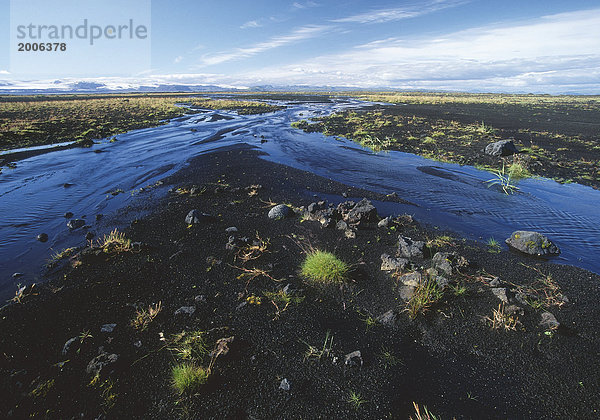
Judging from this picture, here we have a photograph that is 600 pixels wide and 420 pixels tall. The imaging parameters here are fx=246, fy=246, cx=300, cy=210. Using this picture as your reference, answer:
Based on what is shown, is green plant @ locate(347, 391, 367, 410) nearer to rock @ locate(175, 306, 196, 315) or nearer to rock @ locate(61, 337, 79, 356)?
rock @ locate(175, 306, 196, 315)

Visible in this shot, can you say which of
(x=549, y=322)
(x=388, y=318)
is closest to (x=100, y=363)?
(x=388, y=318)

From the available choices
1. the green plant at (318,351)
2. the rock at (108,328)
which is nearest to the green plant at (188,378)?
the green plant at (318,351)

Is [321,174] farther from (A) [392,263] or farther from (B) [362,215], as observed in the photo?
(A) [392,263]

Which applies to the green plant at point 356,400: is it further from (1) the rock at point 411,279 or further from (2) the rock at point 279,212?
(2) the rock at point 279,212

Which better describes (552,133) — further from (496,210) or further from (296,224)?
(296,224)

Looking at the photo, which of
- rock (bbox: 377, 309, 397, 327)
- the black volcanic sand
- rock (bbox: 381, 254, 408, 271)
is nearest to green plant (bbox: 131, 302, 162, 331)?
the black volcanic sand

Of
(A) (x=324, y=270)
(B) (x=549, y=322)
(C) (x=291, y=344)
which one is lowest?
(C) (x=291, y=344)
